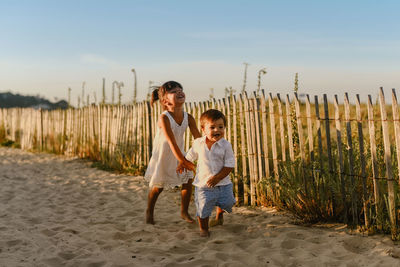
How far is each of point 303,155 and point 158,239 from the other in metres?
1.78

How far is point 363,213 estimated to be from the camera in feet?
13.2

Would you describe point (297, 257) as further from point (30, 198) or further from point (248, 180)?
point (30, 198)

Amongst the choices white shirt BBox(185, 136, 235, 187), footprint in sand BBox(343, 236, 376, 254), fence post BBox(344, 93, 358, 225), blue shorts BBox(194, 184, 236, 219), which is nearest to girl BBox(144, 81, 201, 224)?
white shirt BBox(185, 136, 235, 187)

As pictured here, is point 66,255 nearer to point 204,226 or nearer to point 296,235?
point 204,226

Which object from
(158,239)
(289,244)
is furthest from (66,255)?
(289,244)

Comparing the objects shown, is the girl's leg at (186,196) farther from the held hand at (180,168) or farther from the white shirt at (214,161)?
the white shirt at (214,161)

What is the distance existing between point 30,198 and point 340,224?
449 cm

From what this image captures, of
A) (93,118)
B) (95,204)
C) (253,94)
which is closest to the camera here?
(253,94)

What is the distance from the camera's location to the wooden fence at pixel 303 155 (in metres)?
3.70

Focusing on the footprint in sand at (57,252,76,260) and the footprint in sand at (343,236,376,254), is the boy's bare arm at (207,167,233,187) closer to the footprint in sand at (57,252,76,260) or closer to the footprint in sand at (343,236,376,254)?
the footprint in sand at (343,236,376,254)

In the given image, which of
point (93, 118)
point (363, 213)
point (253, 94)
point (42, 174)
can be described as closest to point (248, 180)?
point (253, 94)

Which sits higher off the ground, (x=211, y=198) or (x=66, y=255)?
(x=211, y=198)

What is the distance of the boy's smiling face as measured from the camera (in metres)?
3.67

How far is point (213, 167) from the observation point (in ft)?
12.2
